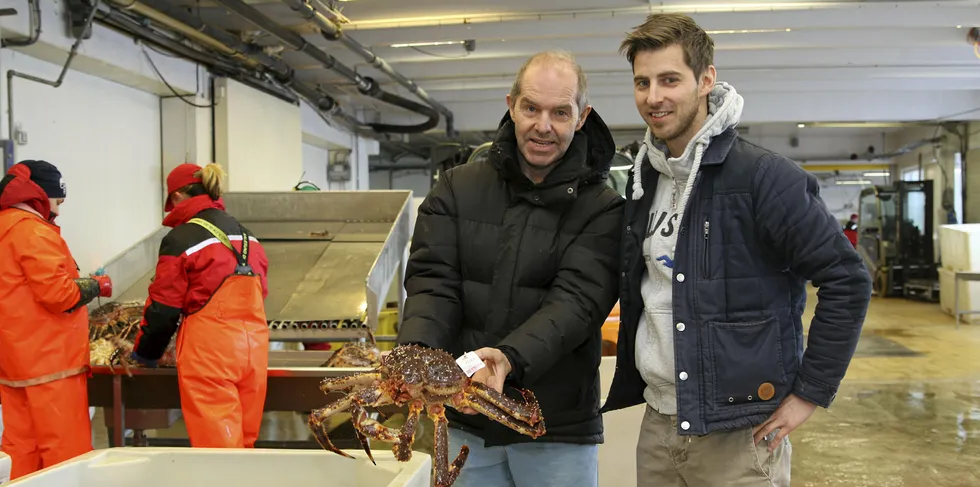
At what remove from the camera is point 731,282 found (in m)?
1.60

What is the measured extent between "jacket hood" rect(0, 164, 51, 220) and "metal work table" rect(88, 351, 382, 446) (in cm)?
80

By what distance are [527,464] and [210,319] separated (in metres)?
1.66

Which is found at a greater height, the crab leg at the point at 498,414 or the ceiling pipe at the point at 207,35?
the ceiling pipe at the point at 207,35

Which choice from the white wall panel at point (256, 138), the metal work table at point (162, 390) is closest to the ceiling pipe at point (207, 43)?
the white wall panel at point (256, 138)

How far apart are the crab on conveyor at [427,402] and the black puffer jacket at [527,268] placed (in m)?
0.15

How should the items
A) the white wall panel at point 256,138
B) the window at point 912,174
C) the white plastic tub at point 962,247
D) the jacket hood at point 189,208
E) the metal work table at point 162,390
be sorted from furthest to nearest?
the window at point 912,174, the white plastic tub at point 962,247, the white wall panel at point 256,138, the metal work table at point 162,390, the jacket hood at point 189,208

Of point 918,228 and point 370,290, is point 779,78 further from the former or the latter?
point 370,290

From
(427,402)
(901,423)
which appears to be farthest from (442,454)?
(901,423)

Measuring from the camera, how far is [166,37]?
6277mm

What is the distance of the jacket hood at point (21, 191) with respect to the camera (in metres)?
3.21

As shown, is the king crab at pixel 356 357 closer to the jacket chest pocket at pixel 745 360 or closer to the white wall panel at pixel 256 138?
the jacket chest pocket at pixel 745 360

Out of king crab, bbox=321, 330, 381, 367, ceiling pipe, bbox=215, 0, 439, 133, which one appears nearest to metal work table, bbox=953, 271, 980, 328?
ceiling pipe, bbox=215, 0, 439, 133

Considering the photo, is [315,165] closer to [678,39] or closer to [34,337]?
[34,337]

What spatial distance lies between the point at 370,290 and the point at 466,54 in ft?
17.0
